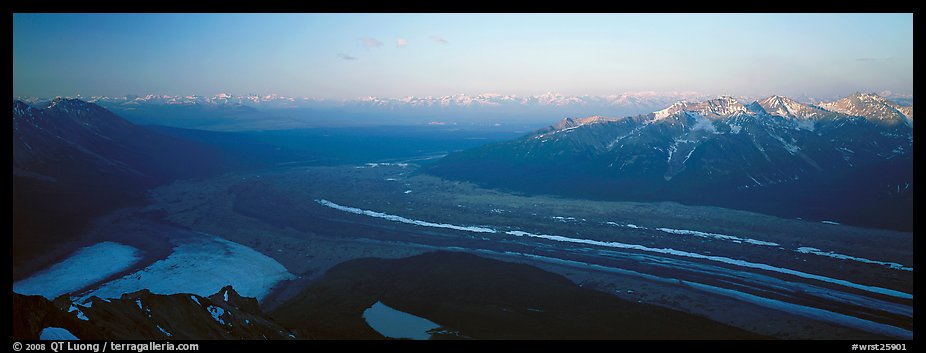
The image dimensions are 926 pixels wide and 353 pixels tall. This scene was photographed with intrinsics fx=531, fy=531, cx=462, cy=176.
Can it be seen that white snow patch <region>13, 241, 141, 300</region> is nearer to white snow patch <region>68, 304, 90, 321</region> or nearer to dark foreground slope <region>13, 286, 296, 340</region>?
dark foreground slope <region>13, 286, 296, 340</region>

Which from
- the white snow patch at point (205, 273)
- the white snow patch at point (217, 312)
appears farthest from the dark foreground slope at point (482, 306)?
the white snow patch at point (205, 273)

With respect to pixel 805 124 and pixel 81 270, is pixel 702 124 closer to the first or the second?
pixel 805 124

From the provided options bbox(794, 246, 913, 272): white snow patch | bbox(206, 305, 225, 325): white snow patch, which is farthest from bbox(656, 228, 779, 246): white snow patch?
bbox(206, 305, 225, 325): white snow patch

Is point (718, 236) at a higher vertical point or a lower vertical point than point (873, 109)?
lower

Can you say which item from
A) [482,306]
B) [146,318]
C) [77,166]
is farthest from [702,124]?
[77,166]

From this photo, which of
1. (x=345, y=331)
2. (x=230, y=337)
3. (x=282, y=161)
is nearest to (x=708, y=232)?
(x=345, y=331)

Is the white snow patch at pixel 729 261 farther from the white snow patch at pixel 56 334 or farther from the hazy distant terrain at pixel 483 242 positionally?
the white snow patch at pixel 56 334
